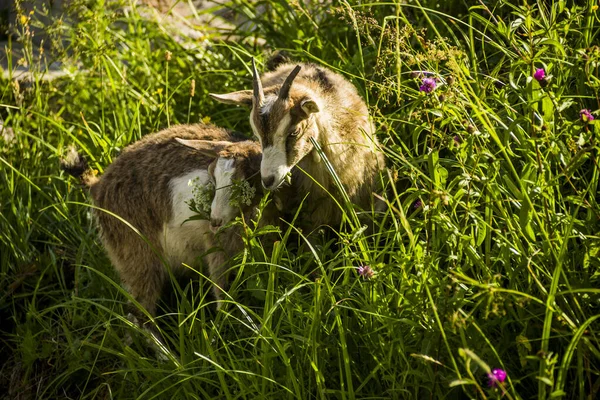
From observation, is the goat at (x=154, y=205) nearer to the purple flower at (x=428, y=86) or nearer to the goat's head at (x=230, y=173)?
the goat's head at (x=230, y=173)

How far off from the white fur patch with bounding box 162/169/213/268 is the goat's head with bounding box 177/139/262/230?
0.16 meters

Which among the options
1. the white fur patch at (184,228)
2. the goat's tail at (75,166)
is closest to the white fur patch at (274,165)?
the white fur patch at (184,228)

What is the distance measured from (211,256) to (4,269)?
122 centimetres

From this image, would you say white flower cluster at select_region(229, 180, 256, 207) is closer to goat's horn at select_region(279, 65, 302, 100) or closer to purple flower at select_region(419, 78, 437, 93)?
goat's horn at select_region(279, 65, 302, 100)

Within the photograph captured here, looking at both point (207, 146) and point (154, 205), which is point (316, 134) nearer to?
point (207, 146)

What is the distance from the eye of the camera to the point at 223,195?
12.5 feet

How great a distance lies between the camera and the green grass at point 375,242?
2654 millimetres

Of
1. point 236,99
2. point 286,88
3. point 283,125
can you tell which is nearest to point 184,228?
point 236,99

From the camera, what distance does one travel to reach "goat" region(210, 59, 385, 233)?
3.81 m

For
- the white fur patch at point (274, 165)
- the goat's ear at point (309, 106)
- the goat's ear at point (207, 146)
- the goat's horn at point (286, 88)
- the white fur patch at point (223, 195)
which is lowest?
the white fur patch at point (223, 195)

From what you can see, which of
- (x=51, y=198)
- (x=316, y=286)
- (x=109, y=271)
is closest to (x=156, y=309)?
(x=109, y=271)

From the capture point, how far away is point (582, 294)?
2.72 meters

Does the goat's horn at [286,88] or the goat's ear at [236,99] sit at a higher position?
the goat's horn at [286,88]

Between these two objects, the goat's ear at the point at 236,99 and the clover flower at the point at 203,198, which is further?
the goat's ear at the point at 236,99
